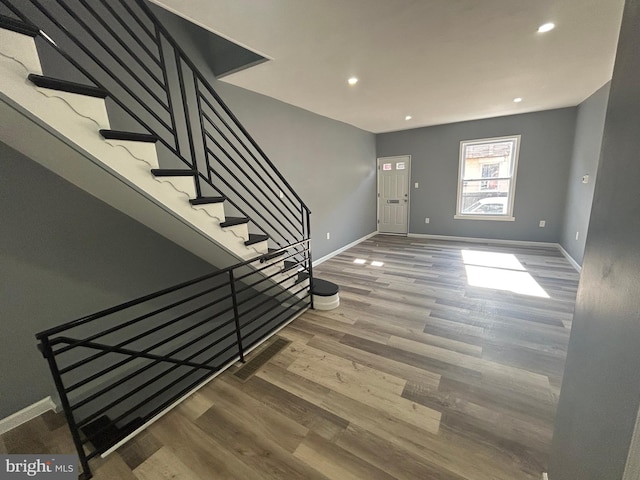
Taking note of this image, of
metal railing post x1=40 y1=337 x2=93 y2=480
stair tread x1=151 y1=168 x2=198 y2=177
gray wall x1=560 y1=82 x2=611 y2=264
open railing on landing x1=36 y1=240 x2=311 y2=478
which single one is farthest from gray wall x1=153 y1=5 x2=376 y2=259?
gray wall x1=560 y1=82 x2=611 y2=264

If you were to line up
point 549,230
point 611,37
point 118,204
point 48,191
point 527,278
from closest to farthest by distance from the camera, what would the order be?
point 48,191, point 118,204, point 611,37, point 527,278, point 549,230

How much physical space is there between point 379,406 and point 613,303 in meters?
1.45

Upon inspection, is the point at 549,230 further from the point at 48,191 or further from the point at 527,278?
the point at 48,191

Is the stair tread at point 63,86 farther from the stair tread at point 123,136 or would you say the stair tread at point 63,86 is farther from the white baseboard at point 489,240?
the white baseboard at point 489,240

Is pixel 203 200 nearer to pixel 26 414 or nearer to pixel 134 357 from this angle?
pixel 134 357

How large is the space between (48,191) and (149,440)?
6.10ft

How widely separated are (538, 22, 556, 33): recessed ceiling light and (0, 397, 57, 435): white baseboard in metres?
4.73

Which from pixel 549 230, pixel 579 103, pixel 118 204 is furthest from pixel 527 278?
pixel 118 204

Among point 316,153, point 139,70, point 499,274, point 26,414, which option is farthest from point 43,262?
point 499,274

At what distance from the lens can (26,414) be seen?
1778mm

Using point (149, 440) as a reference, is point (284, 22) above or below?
above

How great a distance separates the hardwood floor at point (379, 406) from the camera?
1395 mm

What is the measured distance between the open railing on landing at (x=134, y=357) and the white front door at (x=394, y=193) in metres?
4.34

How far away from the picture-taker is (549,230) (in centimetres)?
506
